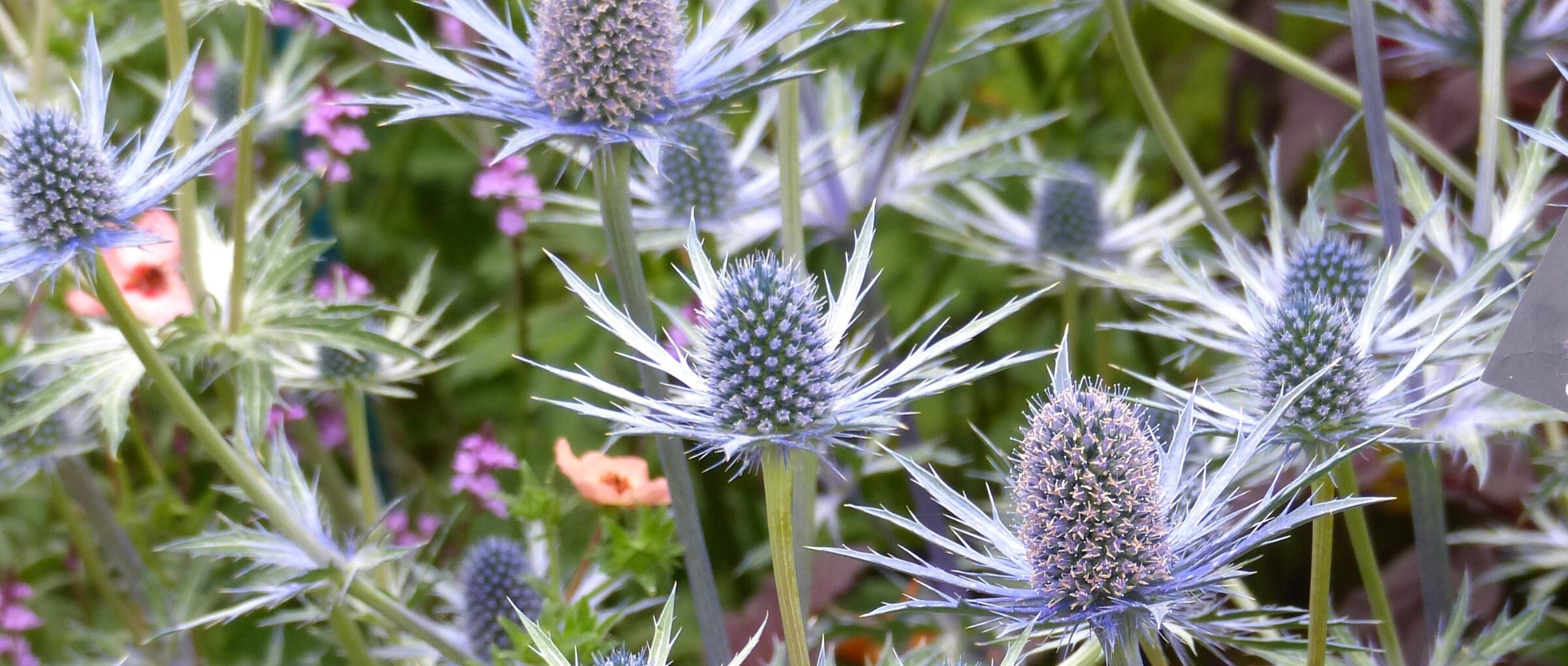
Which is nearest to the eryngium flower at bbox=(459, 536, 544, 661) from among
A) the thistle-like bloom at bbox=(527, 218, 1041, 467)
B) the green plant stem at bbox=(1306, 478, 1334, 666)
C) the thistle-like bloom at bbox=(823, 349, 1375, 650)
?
the thistle-like bloom at bbox=(527, 218, 1041, 467)

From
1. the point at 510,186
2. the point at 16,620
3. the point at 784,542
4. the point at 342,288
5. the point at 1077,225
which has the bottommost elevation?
the point at 16,620

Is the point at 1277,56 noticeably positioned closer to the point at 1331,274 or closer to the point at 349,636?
the point at 1331,274

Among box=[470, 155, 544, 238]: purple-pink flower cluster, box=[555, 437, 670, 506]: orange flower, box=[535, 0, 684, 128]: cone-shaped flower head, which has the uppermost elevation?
box=[470, 155, 544, 238]: purple-pink flower cluster

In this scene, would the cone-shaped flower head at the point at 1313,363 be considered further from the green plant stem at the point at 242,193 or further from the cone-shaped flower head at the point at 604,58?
the green plant stem at the point at 242,193

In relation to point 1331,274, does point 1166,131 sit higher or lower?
higher

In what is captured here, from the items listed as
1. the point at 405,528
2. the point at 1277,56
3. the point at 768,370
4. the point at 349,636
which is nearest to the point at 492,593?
the point at 349,636

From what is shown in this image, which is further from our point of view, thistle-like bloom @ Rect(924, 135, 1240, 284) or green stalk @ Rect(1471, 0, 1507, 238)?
thistle-like bloom @ Rect(924, 135, 1240, 284)

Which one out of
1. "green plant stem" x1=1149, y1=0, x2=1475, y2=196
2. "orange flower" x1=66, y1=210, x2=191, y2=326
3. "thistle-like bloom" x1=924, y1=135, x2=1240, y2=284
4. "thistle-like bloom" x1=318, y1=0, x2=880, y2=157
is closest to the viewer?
"thistle-like bloom" x1=318, y1=0, x2=880, y2=157

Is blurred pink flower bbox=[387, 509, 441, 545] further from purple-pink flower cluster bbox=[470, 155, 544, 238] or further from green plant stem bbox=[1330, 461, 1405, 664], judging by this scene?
green plant stem bbox=[1330, 461, 1405, 664]
